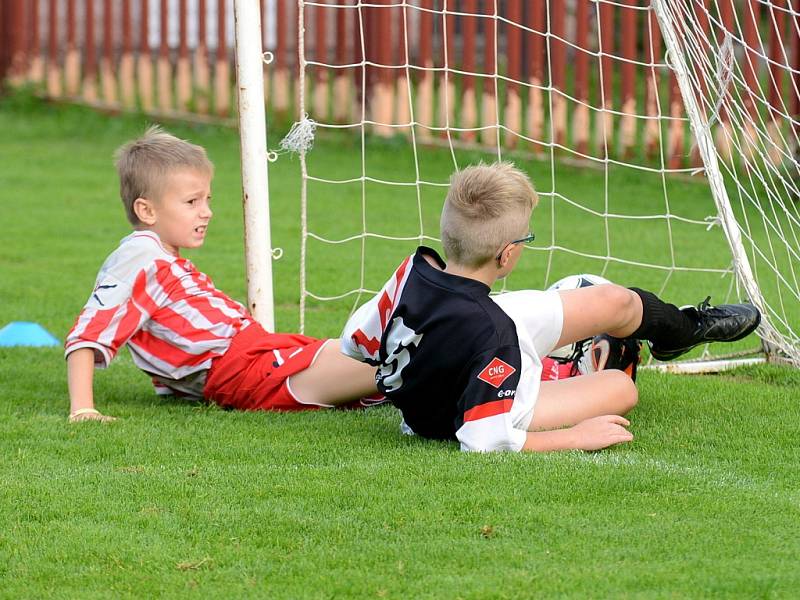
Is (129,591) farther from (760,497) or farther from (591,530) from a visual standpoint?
(760,497)

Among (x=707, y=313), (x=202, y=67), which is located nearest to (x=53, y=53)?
(x=202, y=67)

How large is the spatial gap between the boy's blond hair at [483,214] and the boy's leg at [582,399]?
0.51 metres

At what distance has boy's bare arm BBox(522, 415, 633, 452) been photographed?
3564mm

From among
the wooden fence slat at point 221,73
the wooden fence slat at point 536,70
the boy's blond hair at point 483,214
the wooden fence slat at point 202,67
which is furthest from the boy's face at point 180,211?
the wooden fence slat at point 202,67

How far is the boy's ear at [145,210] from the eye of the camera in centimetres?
435

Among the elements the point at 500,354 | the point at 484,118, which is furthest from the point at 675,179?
the point at 500,354

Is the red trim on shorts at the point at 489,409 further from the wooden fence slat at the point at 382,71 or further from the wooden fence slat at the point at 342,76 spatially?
the wooden fence slat at the point at 342,76

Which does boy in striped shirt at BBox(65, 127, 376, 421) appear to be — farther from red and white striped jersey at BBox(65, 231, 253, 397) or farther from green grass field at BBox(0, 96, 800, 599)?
green grass field at BBox(0, 96, 800, 599)

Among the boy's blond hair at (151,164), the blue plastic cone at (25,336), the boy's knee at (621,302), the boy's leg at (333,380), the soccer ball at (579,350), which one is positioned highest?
the boy's blond hair at (151,164)

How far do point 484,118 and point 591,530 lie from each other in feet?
28.0

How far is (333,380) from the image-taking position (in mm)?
4211

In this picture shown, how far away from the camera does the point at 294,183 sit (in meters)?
10.7

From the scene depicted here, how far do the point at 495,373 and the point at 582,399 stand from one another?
1.61 feet

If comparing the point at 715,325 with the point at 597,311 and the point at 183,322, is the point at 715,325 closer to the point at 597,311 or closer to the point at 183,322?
the point at 597,311
